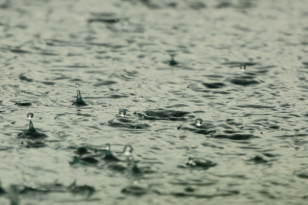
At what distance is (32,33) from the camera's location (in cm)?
1016

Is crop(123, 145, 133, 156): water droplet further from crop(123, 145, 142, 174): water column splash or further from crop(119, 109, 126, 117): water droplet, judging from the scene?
crop(119, 109, 126, 117): water droplet

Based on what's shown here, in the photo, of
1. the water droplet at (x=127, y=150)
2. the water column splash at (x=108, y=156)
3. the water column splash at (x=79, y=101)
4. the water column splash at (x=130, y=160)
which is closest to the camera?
the water column splash at (x=130, y=160)

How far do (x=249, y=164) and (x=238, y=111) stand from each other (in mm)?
1472

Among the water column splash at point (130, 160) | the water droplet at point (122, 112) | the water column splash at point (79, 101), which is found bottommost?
the water column splash at point (130, 160)

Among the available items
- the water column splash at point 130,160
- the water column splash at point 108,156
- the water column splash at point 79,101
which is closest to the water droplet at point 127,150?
the water column splash at point 130,160

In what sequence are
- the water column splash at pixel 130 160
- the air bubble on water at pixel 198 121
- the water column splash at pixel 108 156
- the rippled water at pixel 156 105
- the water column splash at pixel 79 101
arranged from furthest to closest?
the water column splash at pixel 79 101 < the air bubble on water at pixel 198 121 < the water column splash at pixel 108 156 < the water column splash at pixel 130 160 < the rippled water at pixel 156 105

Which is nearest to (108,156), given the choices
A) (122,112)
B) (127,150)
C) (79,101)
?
(127,150)

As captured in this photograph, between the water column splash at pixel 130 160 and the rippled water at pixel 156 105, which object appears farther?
the water column splash at pixel 130 160

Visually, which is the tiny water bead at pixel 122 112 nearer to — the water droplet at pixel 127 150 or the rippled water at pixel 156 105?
the rippled water at pixel 156 105

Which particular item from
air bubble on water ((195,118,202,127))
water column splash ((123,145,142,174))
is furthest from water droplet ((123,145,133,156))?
air bubble on water ((195,118,202,127))

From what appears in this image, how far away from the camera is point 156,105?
656 centimetres

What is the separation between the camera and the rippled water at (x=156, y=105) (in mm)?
4551

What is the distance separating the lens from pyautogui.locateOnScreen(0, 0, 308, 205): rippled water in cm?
455

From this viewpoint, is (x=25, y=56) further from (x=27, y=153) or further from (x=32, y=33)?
(x=27, y=153)
